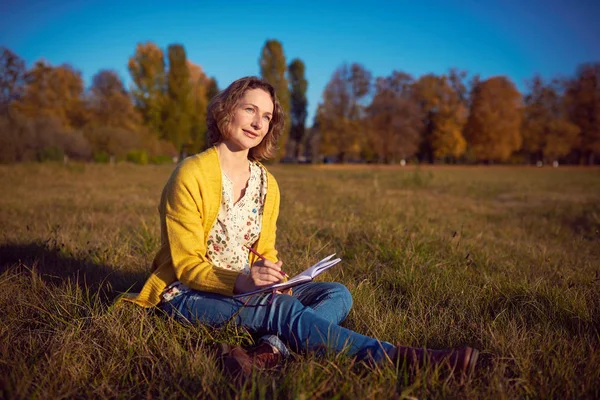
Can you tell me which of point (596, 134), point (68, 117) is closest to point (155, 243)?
point (68, 117)

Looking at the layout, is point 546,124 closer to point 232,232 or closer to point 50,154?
point 50,154

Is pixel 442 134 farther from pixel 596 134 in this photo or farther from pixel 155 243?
pixel 155 243

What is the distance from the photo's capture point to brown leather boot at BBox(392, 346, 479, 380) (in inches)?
60.7

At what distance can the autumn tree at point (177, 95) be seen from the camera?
35206mm

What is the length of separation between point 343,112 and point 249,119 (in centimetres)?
3811

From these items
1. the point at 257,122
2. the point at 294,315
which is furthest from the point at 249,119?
the point at 294,315

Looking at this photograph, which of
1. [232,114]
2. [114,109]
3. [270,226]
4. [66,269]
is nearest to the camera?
[232,114]

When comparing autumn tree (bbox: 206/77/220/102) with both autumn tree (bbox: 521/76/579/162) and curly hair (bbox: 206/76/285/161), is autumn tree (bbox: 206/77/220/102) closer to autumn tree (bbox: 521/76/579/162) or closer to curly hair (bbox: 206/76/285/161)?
autumn tree (bbox: 521/76/579/162)

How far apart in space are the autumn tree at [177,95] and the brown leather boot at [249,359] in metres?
36.2

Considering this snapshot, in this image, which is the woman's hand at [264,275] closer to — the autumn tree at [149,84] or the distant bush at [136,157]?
the distant bush at [136,157]

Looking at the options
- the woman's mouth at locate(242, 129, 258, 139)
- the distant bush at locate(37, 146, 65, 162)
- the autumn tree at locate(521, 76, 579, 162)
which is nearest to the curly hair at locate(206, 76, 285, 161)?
the woman's mouth at locate(242, 129, 258, 139)

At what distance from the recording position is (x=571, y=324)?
2213 mm

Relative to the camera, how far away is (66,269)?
3.09m

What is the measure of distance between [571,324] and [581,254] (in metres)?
2.58
